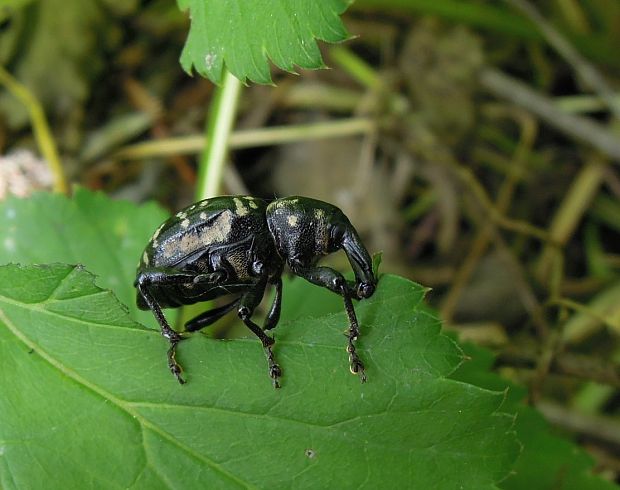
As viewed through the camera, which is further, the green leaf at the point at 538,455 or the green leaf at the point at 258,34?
the green leaf at the point at 538,455

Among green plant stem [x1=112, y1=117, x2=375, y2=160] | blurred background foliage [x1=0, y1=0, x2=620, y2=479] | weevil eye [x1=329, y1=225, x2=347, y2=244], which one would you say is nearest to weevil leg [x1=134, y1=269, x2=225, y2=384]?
weevil eye [x1=329, y1=225, x2=347, y2=244]

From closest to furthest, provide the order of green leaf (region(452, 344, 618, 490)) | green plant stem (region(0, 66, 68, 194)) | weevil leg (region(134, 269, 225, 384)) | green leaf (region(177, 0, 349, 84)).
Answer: green leaf (region(177, 0, 349, 84))
weevil leg (region(134, 269, 225, 384))
green leaf (region(452, 344, 618, 490))
green plant stem (region(0, 66, 68, 194))

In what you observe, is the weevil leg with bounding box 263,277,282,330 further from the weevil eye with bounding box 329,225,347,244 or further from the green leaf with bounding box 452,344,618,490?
the green leaf with bounding box 452,344,618,490

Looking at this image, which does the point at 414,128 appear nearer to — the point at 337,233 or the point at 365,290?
the point at 337,233

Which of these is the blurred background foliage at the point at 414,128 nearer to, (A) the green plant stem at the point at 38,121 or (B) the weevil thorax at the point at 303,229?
(A) the green plant stem at the point at 38,121

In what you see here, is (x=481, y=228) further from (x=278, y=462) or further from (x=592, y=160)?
(x=278, y=462)

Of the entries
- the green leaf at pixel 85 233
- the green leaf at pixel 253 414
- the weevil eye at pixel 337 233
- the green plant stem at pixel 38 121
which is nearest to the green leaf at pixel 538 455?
the weevil eye at pixel 337 233
